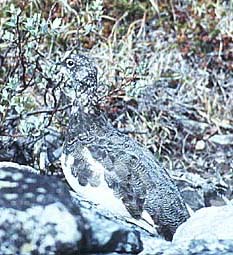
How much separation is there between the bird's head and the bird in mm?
189

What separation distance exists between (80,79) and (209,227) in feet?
5.45

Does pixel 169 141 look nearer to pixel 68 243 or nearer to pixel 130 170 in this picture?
pixel 130 170

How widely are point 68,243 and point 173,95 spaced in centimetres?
447

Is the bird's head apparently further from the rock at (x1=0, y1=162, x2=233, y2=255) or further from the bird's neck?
the rock at (x1=0, y1=162, x2=233, y2=255)

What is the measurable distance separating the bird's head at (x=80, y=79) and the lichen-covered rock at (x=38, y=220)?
1804mm

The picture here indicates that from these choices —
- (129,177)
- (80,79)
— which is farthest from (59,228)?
(80,79)

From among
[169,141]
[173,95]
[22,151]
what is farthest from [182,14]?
[22,151]

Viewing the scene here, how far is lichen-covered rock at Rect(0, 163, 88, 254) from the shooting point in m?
2.74

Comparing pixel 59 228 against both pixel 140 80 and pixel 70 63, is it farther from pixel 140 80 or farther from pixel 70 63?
pixel 140 80

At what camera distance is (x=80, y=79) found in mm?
4676

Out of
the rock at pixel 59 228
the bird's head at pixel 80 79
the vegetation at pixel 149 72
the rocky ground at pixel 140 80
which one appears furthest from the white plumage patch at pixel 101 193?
the vegetation at pixel 149 72

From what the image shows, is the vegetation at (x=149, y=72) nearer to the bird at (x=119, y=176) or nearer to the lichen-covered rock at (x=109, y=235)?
the bird at (x=119, y=176)

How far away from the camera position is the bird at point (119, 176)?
4160 mm

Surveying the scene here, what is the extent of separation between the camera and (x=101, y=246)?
9.35 ft
